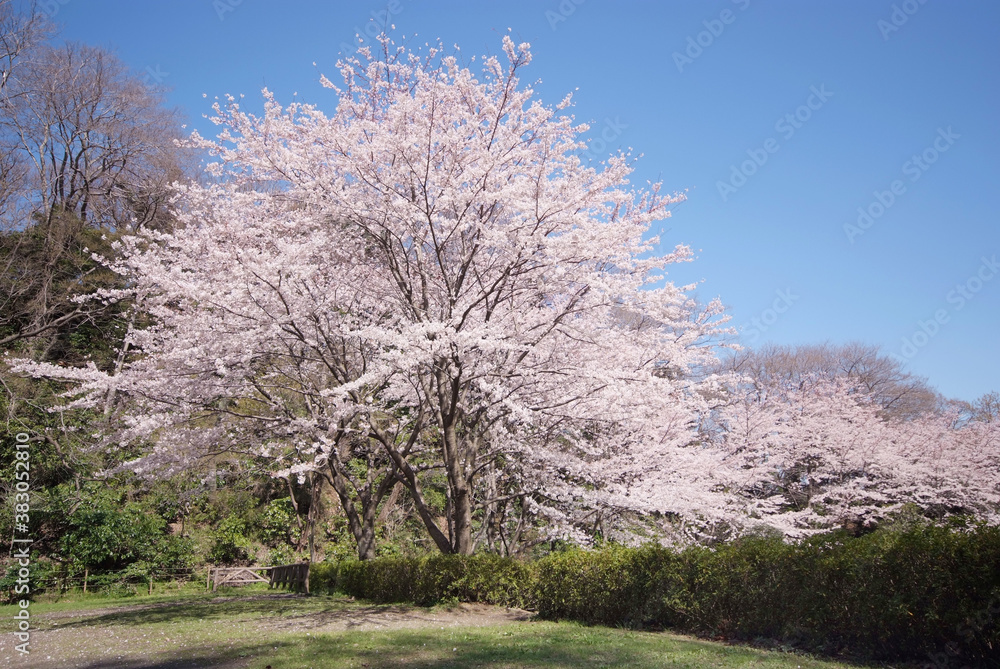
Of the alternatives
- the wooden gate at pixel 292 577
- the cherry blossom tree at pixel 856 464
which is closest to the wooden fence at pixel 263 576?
the wooden gate at pixel 292 577

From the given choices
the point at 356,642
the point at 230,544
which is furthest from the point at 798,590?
the point at 230,544

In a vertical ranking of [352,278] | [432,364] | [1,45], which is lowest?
[432,364]

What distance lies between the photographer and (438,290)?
402 inches

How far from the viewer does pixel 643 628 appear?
286 inches

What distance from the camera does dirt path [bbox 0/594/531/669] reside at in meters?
6.22

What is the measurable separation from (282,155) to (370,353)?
3360mm

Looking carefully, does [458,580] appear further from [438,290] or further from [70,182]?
[70,182]

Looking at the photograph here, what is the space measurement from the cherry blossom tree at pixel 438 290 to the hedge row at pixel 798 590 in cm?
116

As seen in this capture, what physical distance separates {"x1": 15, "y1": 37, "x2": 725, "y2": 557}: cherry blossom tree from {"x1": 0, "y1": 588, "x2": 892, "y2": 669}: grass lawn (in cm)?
197

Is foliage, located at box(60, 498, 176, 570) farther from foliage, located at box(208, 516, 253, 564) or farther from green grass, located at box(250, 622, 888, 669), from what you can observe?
green grass, located at box(250, 622, 888, 669)

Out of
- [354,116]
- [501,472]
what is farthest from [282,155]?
[501,472]

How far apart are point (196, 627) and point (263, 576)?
35.9 feet

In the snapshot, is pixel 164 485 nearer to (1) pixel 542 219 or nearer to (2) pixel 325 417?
(2) pixel 325 417

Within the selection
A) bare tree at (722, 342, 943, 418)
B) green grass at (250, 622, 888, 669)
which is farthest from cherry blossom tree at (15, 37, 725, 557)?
bare tree at (722, 342, 943, 418)
